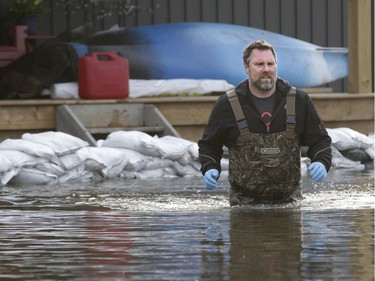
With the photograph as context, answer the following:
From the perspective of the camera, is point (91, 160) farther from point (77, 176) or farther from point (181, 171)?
point (181, 171)

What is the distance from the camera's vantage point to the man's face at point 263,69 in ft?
34.1

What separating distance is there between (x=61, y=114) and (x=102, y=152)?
5.01 ft

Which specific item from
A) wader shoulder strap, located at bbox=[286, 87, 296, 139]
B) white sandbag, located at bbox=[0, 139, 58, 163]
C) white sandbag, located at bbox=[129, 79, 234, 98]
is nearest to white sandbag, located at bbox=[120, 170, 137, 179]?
white sandbag, located at bbox=[0, 139, 58, 163]

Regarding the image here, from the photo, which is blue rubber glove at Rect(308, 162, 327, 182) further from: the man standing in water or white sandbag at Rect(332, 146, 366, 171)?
white sandbag at Rect(332, 146, 366, 171)

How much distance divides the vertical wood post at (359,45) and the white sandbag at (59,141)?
15.9 ft

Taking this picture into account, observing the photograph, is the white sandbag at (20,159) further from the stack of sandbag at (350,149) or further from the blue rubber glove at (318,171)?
the blue rubber glove at (318,171)

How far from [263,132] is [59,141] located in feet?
17.2

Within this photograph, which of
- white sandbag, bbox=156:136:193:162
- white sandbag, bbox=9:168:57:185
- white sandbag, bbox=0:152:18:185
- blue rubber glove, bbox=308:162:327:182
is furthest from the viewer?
white sandbag, bbox=156:136:193:162

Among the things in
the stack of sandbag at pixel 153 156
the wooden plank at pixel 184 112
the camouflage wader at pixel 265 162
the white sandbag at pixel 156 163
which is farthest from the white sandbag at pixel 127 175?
the camouflage wader at pixel 265 162

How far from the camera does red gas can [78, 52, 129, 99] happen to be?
58.5 ft

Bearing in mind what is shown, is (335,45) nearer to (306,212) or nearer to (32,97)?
(32,97)

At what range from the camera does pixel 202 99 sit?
17.9m

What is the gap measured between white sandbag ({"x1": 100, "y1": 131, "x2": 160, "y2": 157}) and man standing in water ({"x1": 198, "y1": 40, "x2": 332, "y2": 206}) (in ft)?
17.2

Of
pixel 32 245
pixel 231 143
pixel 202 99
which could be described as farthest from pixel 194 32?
pixel 32 245
